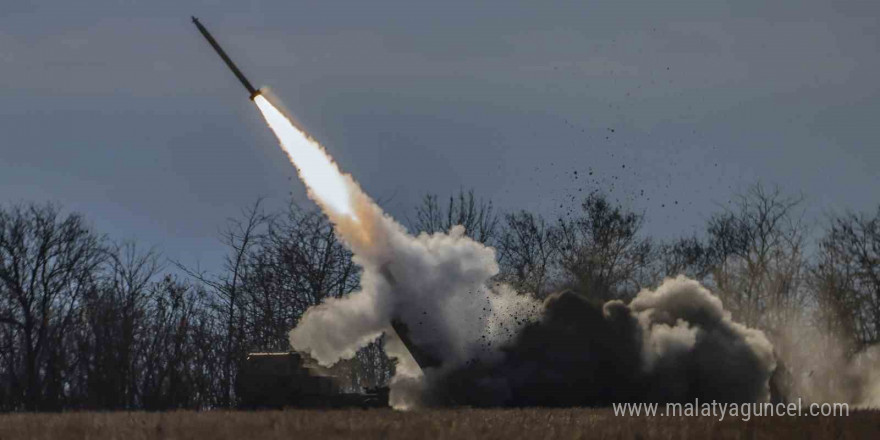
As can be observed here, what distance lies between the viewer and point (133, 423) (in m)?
30.6

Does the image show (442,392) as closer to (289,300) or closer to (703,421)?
(703,421)

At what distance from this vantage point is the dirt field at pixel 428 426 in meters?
A: 26.2

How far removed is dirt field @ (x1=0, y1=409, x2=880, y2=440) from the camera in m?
26.2

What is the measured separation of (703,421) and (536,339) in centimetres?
1200

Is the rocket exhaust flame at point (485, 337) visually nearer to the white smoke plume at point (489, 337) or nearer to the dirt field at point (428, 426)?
the white smoke plume at point (489, 337)

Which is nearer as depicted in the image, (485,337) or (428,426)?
(428,426)

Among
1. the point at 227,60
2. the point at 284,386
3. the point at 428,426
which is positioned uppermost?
the point at 227,60

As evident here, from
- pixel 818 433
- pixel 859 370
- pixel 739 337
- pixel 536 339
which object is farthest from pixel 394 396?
pixel 859 370

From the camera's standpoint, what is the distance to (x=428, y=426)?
28.4 meters

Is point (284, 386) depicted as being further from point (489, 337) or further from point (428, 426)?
point (428, 426)

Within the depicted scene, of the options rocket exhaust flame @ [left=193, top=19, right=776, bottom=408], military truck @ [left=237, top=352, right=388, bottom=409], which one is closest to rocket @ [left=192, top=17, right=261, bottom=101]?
rocket exhaust flame @ [left=193, top=19, right=776, bottom=408]

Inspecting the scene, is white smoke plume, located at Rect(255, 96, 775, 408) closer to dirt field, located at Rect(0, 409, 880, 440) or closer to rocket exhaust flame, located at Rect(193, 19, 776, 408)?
rocket exhaust flame, located at Rect(193, 19, 776, 408)

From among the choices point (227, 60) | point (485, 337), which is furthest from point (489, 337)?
point (227, 60)

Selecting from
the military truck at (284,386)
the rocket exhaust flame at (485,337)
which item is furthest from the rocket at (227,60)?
the military truck at (284,386)
